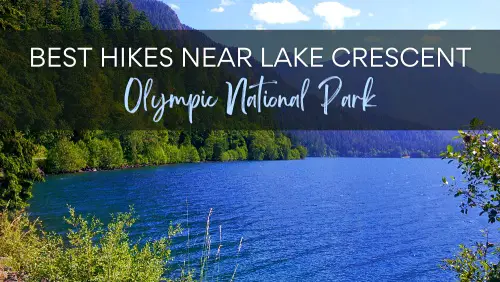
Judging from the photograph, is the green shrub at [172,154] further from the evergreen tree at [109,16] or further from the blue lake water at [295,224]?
the blue lake water at [295,224]

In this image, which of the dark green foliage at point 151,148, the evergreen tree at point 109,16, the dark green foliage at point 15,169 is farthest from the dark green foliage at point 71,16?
the dark green foliage at point 15,169

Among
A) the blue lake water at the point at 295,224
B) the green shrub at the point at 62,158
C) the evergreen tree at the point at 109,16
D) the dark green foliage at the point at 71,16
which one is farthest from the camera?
the evergreen tree at the point at 109,16

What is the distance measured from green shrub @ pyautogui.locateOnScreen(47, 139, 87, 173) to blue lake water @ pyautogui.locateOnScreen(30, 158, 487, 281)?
50.4ft

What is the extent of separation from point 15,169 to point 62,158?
45.9 meters

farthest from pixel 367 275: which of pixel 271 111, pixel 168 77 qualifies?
pixel 271 111

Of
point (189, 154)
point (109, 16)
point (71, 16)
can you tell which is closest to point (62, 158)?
point (189, 154)

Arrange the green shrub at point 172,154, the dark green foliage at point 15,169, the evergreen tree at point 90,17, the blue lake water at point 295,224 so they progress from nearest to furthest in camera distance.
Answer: the blue lake water at point 295,224, the dark green foliage at point 15,169, the green shrub at point 172,154, the evergreen tree at point 90,17

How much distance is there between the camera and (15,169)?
71.9ft

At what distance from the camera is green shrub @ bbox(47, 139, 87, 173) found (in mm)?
65312

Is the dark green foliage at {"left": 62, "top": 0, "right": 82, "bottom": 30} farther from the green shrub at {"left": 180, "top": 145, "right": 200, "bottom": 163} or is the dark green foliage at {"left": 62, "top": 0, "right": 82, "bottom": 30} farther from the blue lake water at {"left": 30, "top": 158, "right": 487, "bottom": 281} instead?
the blue lake water at {"left": 30, "top": 158, "right": 487, "bottom": 281}

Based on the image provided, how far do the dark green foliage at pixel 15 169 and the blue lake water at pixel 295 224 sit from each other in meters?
2.65

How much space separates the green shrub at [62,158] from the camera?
65312 mm

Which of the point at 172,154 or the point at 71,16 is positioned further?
the point at 71,16

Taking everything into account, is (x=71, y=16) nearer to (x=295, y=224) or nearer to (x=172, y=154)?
(x=172, y=154)
